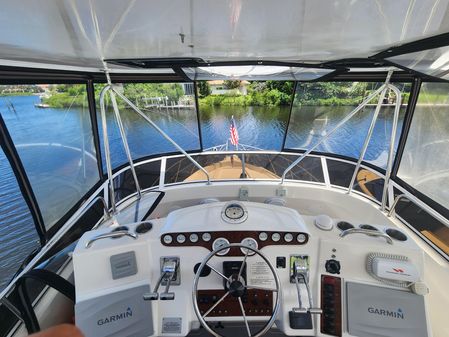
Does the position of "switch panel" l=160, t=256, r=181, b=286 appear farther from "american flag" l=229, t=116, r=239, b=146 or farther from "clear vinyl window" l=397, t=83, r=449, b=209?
"american flag" l=229, t=116, r=239, b=146

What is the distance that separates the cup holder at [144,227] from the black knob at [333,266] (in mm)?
1127

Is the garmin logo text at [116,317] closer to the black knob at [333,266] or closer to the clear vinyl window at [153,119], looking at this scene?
the black knob at [333,266]

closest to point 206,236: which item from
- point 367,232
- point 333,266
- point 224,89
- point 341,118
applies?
point 333,266

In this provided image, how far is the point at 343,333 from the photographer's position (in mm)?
1445

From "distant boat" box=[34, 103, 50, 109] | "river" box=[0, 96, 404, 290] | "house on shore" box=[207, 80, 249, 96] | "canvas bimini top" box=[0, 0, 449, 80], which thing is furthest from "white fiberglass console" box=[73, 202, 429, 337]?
"house on shore" box=[207, 80, 249, 96]

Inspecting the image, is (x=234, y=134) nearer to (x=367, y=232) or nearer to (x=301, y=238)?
(x=301, y=238)

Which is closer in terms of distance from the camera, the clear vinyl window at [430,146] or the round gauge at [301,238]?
the round gauge at [301,238]

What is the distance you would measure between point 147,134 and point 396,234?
113 inches

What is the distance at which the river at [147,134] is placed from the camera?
164 centimetres

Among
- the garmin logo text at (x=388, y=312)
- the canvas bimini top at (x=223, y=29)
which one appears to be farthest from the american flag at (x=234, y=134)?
the garmin logo text at (x=388, y=312)

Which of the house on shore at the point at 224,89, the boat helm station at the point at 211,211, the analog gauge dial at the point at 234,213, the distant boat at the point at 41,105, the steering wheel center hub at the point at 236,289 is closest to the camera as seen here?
the boat helm station at the point at 211,211

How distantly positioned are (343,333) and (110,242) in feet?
4.81

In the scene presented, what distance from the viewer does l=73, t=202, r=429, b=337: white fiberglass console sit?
4.62ft

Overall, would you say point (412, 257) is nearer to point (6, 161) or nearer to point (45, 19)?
point (45, 19)
